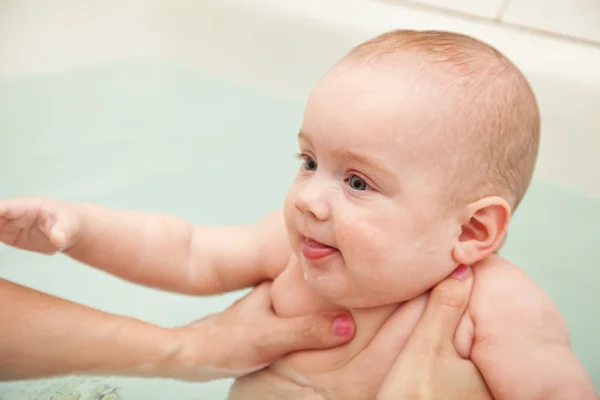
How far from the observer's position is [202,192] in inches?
60.3

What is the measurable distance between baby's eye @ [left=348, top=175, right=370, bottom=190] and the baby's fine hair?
9 centimetres

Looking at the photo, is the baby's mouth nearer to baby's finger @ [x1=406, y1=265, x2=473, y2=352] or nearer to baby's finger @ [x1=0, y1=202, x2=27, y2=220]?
baby's finger @ [x1=406, y1=265, x2=473, y2=352]

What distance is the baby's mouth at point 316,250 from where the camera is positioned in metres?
0.71

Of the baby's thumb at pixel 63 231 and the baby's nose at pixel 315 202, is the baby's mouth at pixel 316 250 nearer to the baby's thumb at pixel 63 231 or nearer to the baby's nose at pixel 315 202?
the baby's nose at pixel 315 202

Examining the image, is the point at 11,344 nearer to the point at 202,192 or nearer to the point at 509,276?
the point at 509,276

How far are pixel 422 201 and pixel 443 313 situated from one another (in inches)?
4.9

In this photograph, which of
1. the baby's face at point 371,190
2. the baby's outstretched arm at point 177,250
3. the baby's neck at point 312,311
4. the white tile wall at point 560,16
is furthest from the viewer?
the white tile wall at point 560,16

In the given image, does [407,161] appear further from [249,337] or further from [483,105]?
[249,337]

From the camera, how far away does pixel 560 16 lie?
1.36 m

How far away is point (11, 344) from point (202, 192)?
2.54 ft

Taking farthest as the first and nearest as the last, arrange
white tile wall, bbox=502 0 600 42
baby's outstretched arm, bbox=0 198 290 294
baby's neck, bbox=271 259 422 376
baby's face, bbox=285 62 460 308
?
white tile wall, bbox=502 0 600 42, baby's outstretched arm, bbox=0 198 290 294, baby's neck, bbox=271 259 422 376, baby's face, bbox=285 62 460 308

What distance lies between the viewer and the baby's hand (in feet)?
2.54

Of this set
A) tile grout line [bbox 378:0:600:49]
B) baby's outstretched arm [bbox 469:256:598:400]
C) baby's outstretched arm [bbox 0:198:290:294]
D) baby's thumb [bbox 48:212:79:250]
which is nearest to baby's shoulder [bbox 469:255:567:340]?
baby's outstretched arm [bbox 469:256:598:400]

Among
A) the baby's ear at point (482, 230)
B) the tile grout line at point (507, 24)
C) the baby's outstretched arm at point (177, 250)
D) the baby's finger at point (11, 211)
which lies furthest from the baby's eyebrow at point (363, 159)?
the tile grout line at point (507, 24)
